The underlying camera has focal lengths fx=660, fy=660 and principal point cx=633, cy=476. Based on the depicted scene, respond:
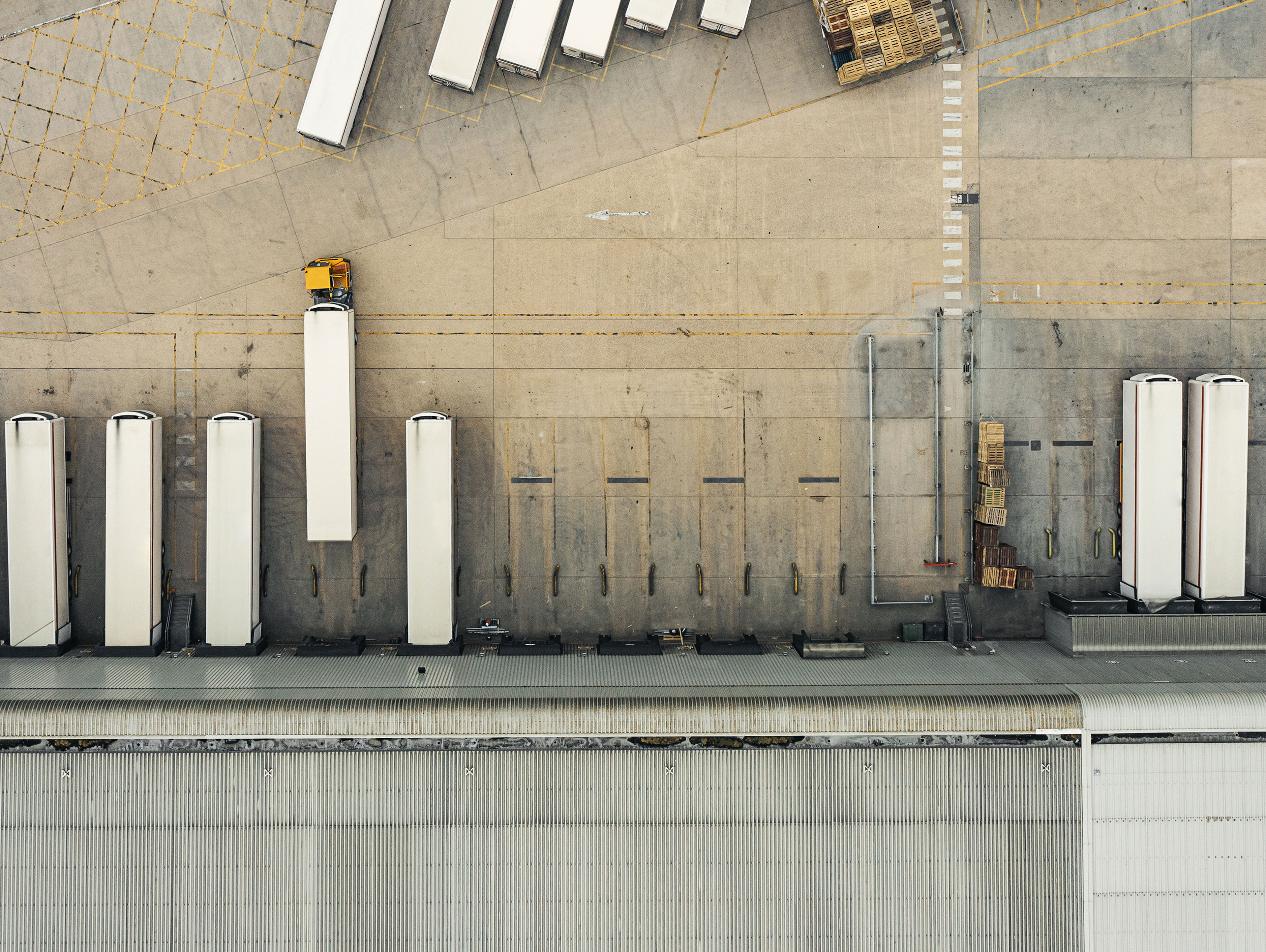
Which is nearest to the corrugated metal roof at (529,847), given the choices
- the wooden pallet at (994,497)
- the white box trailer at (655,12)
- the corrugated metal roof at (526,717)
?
the corrugated metal roof at (526,717)

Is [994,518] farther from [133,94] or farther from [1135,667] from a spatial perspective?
[133,94]

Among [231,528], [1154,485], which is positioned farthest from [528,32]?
[1154,485]

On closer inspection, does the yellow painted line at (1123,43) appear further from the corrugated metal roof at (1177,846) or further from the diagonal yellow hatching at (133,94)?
the diagonal yellow hatching at (133,94)

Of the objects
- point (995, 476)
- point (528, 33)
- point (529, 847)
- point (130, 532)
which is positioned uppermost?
point (528, 33)

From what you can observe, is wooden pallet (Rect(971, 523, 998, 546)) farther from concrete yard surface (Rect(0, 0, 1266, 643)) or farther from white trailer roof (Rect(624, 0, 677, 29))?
white trailer roof (Rect(624, 0, 677, 29))

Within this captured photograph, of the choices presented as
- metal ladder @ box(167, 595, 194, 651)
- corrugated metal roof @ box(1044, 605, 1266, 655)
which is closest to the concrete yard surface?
metal ladder @ box(167, 595, 194, 651)

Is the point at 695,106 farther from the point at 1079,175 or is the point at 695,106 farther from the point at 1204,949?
the point at 1204,949
